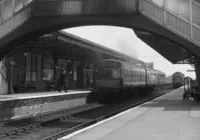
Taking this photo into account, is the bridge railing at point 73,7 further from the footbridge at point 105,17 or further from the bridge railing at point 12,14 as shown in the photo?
the bridge railing at point 12,14

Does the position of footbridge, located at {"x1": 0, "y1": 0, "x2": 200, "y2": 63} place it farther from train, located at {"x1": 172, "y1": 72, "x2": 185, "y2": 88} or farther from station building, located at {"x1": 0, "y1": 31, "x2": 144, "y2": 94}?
train, located at {"x1": 172, "y1": 72, "x2": 185, "y2": 88}

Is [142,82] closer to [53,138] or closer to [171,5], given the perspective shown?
[171,5]

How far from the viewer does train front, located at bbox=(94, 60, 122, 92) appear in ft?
64.5

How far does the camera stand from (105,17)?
17297 mm

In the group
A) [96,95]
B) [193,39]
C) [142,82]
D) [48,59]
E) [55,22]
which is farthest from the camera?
[48,59]

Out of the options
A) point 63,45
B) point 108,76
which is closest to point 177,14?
point 108,76

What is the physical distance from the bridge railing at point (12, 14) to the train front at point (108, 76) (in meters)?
6.62

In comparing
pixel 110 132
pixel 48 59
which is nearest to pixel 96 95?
pixel 110 132

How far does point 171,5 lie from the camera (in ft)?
54.3

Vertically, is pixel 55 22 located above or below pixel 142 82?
above

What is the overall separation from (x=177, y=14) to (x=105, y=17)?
14.6 ft

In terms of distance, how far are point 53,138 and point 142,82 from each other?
19416 mm

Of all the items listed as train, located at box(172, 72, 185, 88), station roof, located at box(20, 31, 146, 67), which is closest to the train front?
station roof, located at box(20, 31, 146, 67)

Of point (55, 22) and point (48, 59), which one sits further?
point (48, 59)
